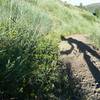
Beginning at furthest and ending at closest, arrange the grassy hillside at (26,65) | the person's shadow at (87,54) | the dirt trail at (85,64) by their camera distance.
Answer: the person's shadow at (87,54)
the dirt trail at (85,64)
the grassy hillside at (26,65)

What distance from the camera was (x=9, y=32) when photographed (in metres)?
6.59

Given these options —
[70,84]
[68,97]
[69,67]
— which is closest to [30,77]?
[68,97]

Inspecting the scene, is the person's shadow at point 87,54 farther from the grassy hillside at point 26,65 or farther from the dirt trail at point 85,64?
the grassy hillside at point 26,65

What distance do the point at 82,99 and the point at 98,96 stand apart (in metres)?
0.74

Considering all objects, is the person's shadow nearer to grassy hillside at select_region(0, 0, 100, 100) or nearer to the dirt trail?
the dirt trail

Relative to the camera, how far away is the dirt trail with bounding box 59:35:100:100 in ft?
29.9

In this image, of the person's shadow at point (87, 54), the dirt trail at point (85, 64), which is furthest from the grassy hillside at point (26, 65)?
the person's shadow at point (87, 54)

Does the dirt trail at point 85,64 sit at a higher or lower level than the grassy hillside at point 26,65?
lower

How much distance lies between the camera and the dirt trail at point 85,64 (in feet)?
29.9

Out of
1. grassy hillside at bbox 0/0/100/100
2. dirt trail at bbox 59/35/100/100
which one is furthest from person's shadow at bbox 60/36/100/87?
grassy hillside at bbox 0/0/100/100

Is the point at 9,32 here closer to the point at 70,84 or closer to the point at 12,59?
the point at 12,59

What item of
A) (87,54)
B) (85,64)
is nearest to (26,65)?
(85,64)

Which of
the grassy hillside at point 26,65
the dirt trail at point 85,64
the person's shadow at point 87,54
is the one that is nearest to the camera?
the grassy hillside at point 26,65

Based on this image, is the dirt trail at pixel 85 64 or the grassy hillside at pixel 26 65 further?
the dirt trail at pixel 85 64
